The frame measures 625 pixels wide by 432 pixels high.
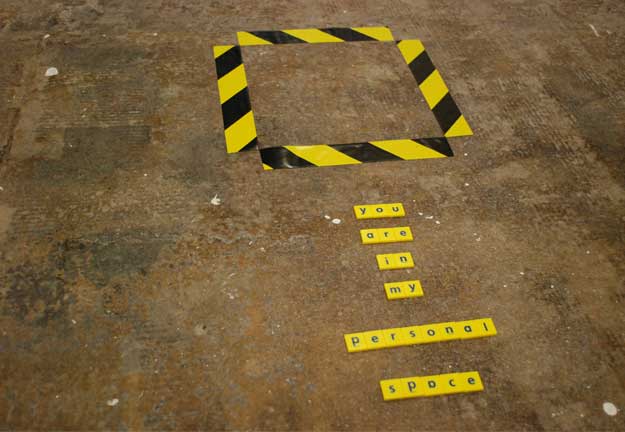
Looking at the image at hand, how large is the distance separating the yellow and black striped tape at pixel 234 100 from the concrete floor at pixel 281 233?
114 mm

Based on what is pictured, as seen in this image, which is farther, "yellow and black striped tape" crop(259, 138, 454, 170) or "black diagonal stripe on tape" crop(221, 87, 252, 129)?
"black diagonal stripe on tape" crop(221, 87, 252, 129)

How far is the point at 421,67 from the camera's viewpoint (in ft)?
17.5

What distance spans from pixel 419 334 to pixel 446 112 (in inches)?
93.9

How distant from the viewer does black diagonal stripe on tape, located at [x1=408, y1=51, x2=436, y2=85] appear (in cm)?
526

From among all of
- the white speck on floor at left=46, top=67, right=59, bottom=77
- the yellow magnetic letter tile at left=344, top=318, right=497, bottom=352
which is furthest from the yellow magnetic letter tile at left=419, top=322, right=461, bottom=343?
the white speck on floor at left=46, top=67, right=59, bottom=77

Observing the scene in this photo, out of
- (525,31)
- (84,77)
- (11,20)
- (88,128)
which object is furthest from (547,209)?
(11,20)

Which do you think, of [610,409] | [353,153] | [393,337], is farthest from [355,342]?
[353,153]

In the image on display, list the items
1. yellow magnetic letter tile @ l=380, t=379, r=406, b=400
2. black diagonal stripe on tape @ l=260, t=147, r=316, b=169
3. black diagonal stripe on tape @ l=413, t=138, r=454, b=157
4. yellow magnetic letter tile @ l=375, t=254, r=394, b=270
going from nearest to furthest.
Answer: yellow magnetic letter tile @ l=380, t=379, r=406, b=400 → yellow magnetic letter tile @ l=375, t=254, r=394, b=270 → black diagonal stripe on tape @ l=260, t=147, r=316, b=169 → black diagonal stripe on tape @ l=413, t=138, r=454, b=157

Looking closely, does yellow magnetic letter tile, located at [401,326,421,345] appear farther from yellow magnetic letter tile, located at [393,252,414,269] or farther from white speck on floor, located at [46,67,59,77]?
white speck on floor, located at [46,67,59,77]

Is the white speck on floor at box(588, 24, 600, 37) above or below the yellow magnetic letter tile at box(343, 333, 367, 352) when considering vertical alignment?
above

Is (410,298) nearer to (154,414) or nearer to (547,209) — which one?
(547,209)

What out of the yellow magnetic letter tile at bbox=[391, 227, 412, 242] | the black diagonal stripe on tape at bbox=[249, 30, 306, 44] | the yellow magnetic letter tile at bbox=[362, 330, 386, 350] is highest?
the black diagonal stripe on tape at bbox=[249, 30, 306, 44]

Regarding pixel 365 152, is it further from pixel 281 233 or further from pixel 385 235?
pixel 281 233

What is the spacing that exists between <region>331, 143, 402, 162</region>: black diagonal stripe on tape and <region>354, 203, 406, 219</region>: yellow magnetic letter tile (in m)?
0.51
